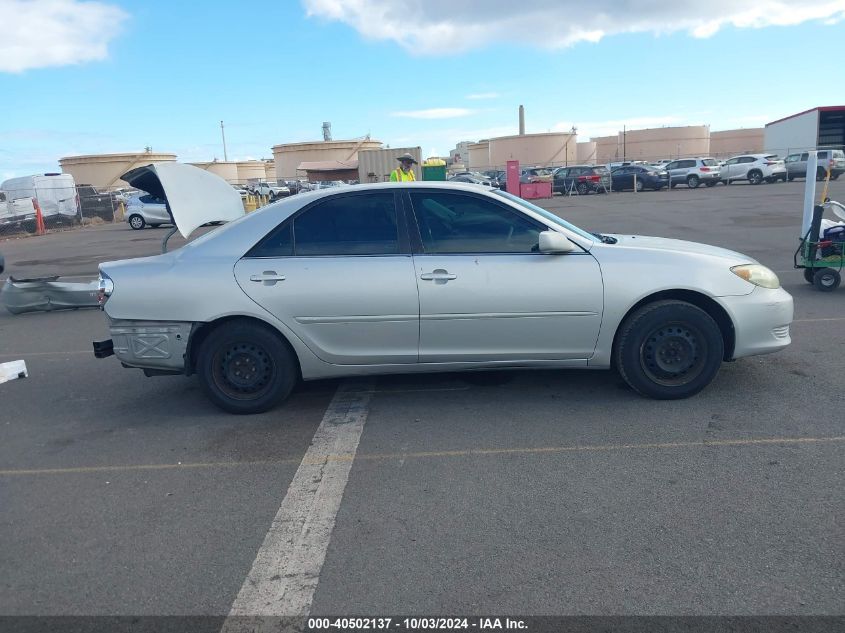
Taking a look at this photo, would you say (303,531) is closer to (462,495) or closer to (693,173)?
(462,495)

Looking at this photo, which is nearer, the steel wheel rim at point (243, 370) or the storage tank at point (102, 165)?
the steel wheel rim at point (243, 370)

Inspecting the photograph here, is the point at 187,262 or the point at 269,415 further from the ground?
the point at 187,262

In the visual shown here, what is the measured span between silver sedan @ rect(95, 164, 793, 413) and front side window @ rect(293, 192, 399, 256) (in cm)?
1

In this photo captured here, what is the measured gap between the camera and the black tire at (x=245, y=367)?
16.5 ft

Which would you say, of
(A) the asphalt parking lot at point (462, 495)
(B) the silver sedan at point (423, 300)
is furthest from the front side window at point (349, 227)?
(A) the asphalt parking lot at point (462, 495)

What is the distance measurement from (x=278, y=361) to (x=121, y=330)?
1155mm

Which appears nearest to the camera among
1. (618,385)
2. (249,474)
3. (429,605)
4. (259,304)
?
(429,605)

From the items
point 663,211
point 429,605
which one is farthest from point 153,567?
point 663,211

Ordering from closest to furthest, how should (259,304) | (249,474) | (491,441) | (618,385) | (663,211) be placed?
(249,474), (491,441), (259,304), (618,385), (663,211)

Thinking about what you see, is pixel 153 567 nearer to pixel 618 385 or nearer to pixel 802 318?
pixel 618 385

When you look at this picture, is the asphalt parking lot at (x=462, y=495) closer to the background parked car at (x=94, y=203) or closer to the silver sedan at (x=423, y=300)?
the silver sedan at (x=423, y=300)

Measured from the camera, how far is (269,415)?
517 cm

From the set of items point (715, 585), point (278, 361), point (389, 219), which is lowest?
point (715, 585)

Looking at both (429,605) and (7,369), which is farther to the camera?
(7,369)
